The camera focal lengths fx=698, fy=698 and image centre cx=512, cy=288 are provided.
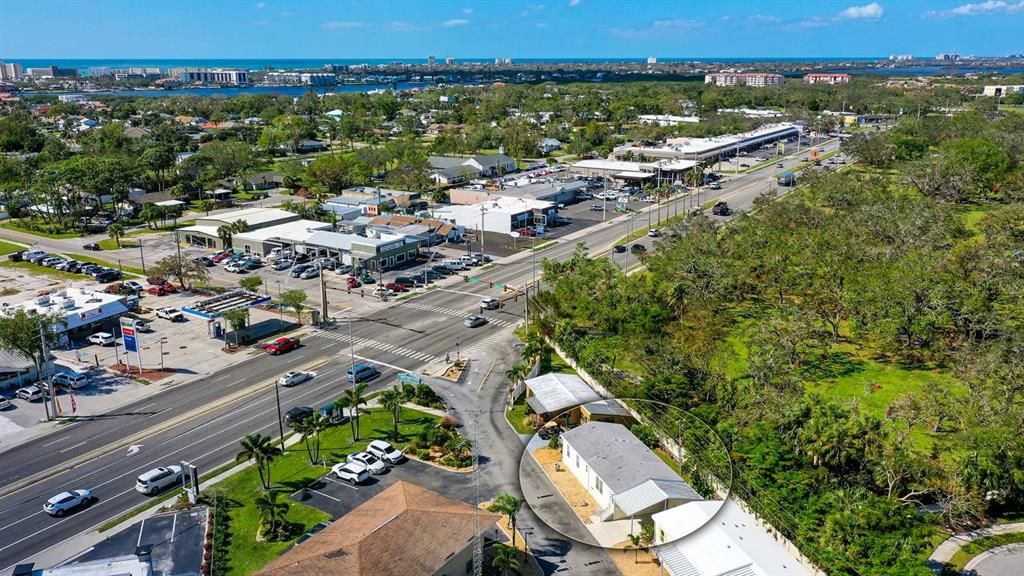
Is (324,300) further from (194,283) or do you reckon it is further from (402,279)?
(194,283)

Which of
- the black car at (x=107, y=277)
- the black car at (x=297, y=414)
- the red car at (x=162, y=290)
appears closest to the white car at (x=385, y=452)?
the black car at (x=297, y=414)

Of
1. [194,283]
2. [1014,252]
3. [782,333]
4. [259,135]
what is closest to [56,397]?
[194,283]

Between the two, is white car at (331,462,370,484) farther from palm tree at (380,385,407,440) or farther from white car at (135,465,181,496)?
white car at (135,465,181,496)

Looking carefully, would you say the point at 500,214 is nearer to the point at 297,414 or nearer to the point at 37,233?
the point at 297,414

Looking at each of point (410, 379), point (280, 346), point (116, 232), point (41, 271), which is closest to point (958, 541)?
point (410, 379)

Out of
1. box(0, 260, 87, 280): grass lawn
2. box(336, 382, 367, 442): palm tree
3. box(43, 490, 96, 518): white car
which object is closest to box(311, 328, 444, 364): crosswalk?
box(336, 382, 367, 442): palm tree
